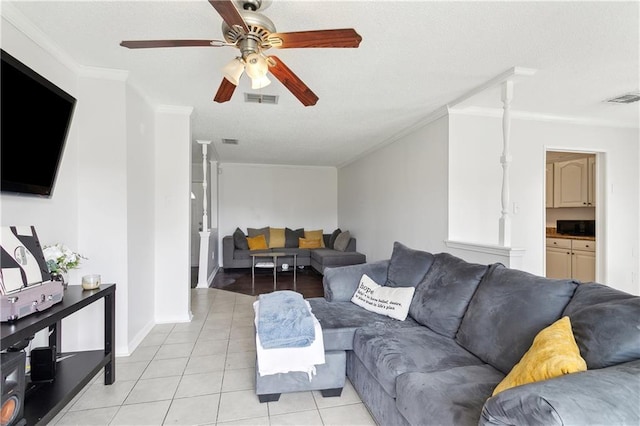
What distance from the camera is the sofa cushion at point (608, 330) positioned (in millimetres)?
1042

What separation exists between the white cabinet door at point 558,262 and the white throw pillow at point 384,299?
146 inches

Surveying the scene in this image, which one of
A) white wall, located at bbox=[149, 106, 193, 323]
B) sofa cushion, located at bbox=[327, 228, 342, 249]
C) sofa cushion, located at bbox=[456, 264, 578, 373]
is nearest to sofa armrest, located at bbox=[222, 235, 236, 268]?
sofa cushion, located at bbox=[327, 228, 342, 249]

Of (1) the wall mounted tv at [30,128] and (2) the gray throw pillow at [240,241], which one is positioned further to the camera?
(2) the gray throw pillow at [240,241]

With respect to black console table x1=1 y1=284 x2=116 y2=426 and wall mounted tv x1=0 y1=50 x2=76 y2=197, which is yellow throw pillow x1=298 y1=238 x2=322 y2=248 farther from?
wall mounted tv x1=0 y1=50 x2=76 y2=197

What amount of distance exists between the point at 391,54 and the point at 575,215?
4.99 meters

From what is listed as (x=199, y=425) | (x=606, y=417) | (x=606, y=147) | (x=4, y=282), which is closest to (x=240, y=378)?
(x=199, y=425)

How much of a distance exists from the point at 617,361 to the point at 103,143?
10.8ft

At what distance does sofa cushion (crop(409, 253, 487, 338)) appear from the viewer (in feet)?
6.35

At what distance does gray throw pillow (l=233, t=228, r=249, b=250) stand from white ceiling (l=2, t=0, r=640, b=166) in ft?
10.6

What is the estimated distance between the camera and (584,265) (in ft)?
13.9

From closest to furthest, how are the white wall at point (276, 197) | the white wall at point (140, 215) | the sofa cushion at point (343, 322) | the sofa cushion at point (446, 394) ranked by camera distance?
the sofa cushion at point (446, 394), the sofa cushion at point (343, 322), the white wall at point (140, 215), the white wall at point (276, 197)

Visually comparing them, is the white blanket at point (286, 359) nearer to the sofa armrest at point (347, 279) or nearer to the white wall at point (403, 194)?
the sofa armrest at point (347, 279)

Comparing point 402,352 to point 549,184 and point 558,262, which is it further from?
point 549,184

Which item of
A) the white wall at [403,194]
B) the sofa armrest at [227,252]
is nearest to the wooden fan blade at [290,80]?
the white wall at [403,194]
